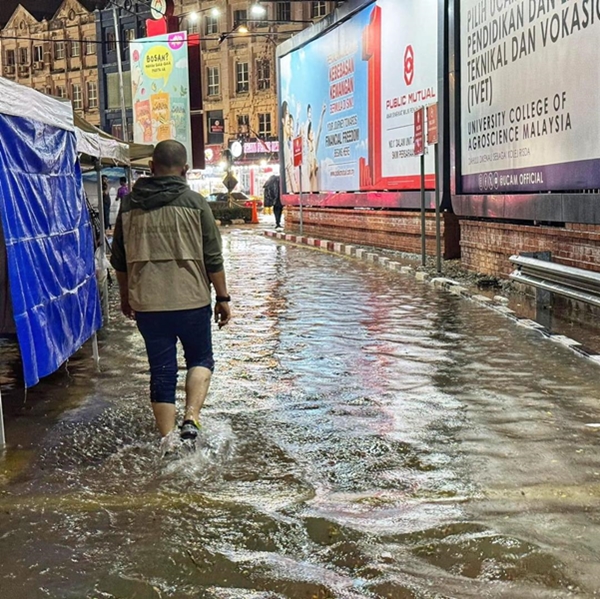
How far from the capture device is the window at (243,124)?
5875cm

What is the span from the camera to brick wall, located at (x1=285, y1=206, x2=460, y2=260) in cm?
1703

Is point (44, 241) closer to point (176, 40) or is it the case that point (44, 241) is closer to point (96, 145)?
point (96, 145)

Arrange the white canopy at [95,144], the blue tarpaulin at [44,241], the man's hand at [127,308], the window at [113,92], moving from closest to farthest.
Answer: the man's hand at [127,308] < the blue tarpaulin at [44,241] < the white canopy at [95,144] < the window at [113,92]

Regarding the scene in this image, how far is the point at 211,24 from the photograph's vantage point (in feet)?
201

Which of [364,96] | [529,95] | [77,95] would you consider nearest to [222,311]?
[529,95]

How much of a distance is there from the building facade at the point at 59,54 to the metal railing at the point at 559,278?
62180 millimetres

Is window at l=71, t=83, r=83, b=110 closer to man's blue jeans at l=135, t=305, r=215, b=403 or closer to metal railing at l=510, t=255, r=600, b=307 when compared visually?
metal railing at l=510, t=255, r=600, b=307

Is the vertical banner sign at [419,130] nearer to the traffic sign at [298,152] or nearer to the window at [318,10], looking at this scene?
the traffic sign at [298,152]

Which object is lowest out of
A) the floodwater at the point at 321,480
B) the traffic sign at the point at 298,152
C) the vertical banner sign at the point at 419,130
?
the floodwater at the point at 321,480

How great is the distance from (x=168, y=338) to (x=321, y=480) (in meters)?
1.25

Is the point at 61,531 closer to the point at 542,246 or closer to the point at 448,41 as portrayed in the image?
the point at 542,246

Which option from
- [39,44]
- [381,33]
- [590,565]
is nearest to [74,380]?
[590,565]

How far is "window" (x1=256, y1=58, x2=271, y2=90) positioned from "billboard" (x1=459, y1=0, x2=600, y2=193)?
46.0 metres

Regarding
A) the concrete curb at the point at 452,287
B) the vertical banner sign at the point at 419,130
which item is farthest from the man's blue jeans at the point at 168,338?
the vertical banner sign at the point at 419,130
